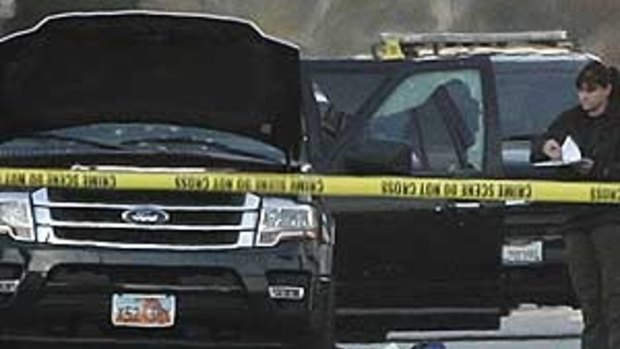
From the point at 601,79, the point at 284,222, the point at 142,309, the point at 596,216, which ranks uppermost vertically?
the point at 601,79

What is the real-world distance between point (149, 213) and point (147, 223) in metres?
0.06

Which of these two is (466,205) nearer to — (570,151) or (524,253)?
(524,253)

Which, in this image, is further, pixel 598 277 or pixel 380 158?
pixel 380 158

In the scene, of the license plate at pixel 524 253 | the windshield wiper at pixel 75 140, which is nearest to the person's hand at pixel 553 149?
the license plate at pixel 524 253

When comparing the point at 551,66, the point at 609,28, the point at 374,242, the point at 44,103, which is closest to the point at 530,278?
the point at 374,242

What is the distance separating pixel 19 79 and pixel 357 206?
2.20 m

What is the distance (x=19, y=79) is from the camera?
1045cm

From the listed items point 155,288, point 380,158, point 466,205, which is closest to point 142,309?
point 155,288

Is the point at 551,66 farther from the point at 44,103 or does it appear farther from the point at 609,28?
the point at 609,28

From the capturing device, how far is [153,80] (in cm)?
1044

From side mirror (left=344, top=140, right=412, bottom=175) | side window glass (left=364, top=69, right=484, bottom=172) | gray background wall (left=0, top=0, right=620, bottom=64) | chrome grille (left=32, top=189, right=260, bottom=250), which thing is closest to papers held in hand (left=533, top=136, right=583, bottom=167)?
side mirror (left=344, top=140, right=412, bottom=175)

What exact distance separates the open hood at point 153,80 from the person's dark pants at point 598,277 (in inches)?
66.7

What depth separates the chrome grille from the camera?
9344 millimetres

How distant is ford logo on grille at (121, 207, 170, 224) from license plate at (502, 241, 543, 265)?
2663mm
